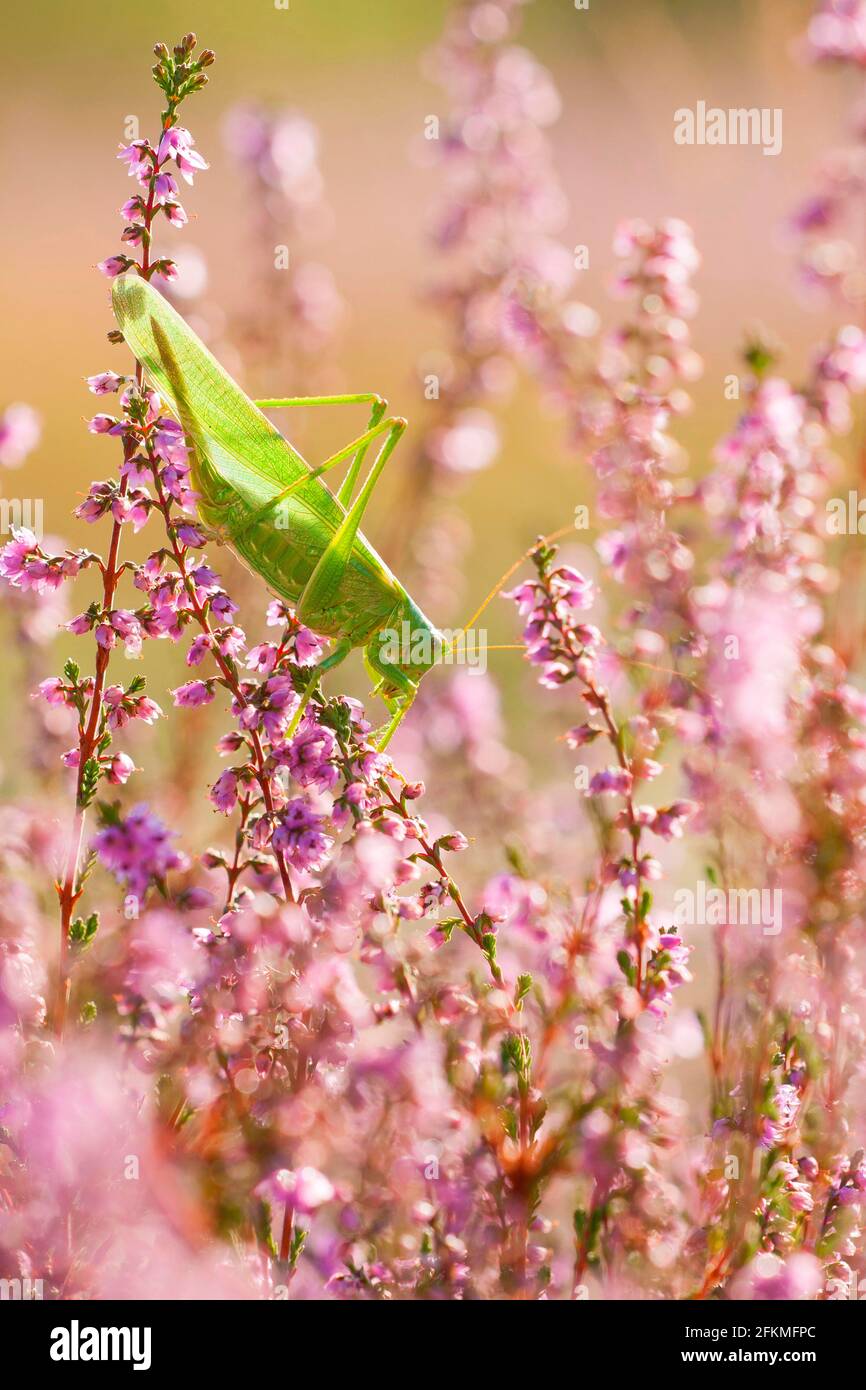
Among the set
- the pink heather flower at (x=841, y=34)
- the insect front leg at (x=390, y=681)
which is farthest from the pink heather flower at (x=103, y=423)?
the pink heather flower at (x=841, y=34)

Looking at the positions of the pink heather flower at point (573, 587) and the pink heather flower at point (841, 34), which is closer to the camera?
the pink heather flower at point (573, 587)

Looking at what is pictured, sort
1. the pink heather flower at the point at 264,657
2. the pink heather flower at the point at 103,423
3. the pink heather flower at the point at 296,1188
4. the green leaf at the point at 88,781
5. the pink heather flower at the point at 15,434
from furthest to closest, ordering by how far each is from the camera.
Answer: the pink heather flower at the point at 15,434, the pink heather flower at the point at 264,657, the pink heather flower at the point at 103,423, the green leaf at the point at 88,781, the pink heather flower at the point at 296,1188

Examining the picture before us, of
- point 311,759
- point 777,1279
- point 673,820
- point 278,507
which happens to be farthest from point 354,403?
point 777,1279

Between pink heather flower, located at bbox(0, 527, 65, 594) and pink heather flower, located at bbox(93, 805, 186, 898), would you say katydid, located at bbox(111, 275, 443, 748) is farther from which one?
pink heather flower, located at bbox(93, 805, 186, 898)

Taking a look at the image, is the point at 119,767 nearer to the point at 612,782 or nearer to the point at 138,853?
the point at 138,853

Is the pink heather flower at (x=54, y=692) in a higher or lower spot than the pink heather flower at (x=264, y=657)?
lower

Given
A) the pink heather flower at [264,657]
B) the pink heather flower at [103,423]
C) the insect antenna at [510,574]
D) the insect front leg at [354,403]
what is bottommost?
the pink heather flower at [264,657]

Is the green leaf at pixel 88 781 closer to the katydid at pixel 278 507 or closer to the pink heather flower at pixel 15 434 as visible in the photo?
the katydid at pixel 278 507
